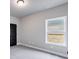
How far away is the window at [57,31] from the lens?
3.46m

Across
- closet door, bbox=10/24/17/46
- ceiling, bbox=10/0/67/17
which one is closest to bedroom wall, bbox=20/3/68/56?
ceiling, bbox=10/0/67/17

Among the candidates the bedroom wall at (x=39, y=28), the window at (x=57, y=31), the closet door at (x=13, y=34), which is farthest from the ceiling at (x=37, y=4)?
the closet door at (x=13, y=34)

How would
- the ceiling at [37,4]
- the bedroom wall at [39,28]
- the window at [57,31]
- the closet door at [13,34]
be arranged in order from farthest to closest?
the closet door at [13,34] → the bedroom wall at [39,28] → the window at [57,31] → the ceiling at [37,4]

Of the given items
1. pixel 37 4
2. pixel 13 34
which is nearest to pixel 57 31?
Result: pixel 37 4

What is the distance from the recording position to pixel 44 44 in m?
4.31

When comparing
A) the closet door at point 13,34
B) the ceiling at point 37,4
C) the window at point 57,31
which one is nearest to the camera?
the ceiling at point 37,4

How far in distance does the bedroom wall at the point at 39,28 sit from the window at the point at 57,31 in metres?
0.23

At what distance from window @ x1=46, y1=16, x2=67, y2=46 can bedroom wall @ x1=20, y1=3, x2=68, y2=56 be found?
23 centimetres

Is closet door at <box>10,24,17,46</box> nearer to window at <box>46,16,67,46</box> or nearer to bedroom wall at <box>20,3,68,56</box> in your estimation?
bedroom wall at <box>20,3,68,56</box>

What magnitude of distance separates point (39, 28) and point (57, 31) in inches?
52.0

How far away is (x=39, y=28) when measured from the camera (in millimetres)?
4691

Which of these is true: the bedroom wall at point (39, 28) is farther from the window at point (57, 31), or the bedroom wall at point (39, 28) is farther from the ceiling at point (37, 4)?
the ceiling at point (37, 4)

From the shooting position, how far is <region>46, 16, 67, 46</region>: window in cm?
346

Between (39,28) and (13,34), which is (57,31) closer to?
(39,28)
